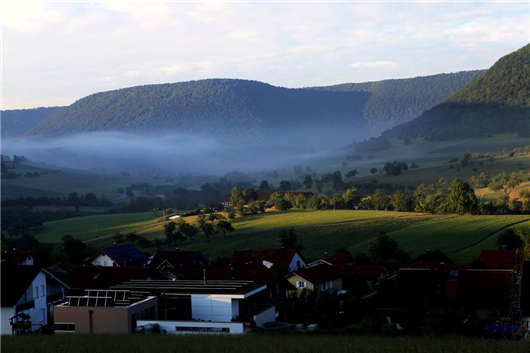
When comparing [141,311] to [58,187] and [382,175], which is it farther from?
[58,187]

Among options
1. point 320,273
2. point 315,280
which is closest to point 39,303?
point 315,280

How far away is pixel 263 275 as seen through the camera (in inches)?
1373

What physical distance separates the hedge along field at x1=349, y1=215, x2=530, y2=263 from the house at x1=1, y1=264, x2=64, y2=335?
30.6m

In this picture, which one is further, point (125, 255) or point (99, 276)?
point (125, 255)

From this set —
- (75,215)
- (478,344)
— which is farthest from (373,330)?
(75,215)

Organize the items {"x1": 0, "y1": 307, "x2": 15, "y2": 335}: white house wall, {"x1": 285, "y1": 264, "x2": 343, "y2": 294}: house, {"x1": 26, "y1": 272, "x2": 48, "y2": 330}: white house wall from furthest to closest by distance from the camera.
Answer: {"x1": 285, "y1": 264, "x2": 343, "y2": 294}: house, {"x1": 26, "y1": 272, "x2": 48, "y2": 330}: white house wall, {"x1": 0, "y1": 307, "x2": 15, "y2": 335}: white house wall

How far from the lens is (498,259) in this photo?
4072cm

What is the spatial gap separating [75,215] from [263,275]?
8713 centimetres

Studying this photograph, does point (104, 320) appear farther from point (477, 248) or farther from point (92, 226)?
point (92, 226)

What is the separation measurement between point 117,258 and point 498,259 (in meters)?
31.2

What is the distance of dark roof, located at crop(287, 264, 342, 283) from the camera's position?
119 ft

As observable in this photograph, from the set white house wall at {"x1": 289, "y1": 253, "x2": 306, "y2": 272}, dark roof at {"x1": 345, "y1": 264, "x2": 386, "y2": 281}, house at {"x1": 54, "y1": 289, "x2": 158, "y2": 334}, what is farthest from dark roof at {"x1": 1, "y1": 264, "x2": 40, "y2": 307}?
white house wall at {"x1": 289, "y1": 253, "x2": 306, "y2": 272}

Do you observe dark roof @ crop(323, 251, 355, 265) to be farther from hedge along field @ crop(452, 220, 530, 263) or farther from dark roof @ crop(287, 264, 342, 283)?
hedge along field @ crop(452, 220, 530, 263)

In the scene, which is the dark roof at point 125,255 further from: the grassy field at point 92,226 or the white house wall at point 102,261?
the grassy field at point 92,226
